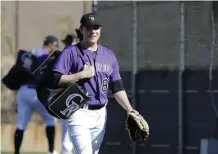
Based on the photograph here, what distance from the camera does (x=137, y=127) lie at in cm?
668

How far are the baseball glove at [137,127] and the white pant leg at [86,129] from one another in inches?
10.6

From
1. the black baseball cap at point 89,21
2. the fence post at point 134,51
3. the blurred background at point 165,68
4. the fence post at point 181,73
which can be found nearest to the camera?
the black baseball cap at point 89,21

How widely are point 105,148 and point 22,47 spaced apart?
2418 millimetres

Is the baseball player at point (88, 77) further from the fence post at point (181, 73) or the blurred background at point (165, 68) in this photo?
the fence post at point (181, 73)

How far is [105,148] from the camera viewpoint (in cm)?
1061

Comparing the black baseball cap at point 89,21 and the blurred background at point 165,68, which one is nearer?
the black baseball cap at point 89,21

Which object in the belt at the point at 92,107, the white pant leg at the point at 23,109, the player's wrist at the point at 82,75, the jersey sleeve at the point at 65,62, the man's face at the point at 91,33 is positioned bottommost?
the white pant leg at the point at 23,109

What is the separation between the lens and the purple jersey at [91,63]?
651 centimetres

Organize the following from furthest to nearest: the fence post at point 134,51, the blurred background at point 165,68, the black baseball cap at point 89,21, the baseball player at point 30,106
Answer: the fence post at point 134,51 < the baseball player at point 30,106 < the blurred background at point 165,68 < the black baseball cap at point 89,21

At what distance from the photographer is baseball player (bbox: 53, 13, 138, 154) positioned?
21.2 feet

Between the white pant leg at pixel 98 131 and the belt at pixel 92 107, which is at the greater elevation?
the belt at pixel 92 107

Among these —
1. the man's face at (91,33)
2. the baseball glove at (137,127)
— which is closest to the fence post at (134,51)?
the baseball glove at (137,127)

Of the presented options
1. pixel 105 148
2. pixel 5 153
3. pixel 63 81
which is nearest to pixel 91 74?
pixel 63 81

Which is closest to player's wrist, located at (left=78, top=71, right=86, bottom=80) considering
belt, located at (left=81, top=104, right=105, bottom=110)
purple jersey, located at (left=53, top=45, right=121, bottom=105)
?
purple jersey, located at (left=53, top=45, right=121, bottom=105)
